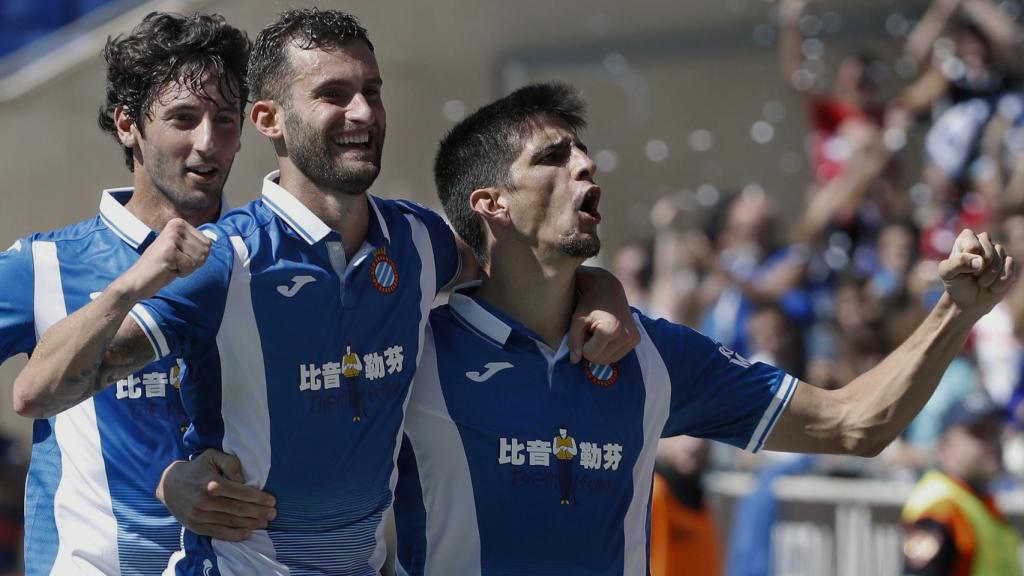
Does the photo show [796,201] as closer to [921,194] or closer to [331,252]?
[921,194]

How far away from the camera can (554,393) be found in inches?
151

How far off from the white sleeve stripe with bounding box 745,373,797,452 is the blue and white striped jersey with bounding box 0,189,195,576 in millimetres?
1553

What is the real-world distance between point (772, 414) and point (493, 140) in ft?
3.51

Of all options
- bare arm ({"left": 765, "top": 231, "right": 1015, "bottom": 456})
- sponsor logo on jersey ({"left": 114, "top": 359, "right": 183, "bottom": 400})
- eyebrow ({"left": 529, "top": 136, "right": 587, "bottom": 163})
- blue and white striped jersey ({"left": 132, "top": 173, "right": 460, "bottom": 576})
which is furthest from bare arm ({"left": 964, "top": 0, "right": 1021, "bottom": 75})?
sponsor logo on jersey ({"left": 114, "top": 359, "right": 183, "bottom": 400})

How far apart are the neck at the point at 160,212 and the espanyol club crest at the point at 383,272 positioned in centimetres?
65

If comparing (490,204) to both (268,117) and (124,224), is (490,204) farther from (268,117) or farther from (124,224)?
(124,224)

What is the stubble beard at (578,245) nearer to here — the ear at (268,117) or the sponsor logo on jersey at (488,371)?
the sponsor logo on jersey at (488,371)

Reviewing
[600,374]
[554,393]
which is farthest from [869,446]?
[554,393]

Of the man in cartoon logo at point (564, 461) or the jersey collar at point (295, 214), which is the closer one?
the jersey collar at point (295, 214)

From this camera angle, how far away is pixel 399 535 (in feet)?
12.7

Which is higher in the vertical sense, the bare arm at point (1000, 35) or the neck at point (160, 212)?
the bare arm at point (1000, 35)

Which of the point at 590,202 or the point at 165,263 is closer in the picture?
the point at 165,263

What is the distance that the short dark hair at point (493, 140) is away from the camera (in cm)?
400

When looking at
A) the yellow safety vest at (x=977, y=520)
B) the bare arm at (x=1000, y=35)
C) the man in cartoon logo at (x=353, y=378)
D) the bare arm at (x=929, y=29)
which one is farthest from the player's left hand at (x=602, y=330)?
the bare arm at (x=929, y=29)
